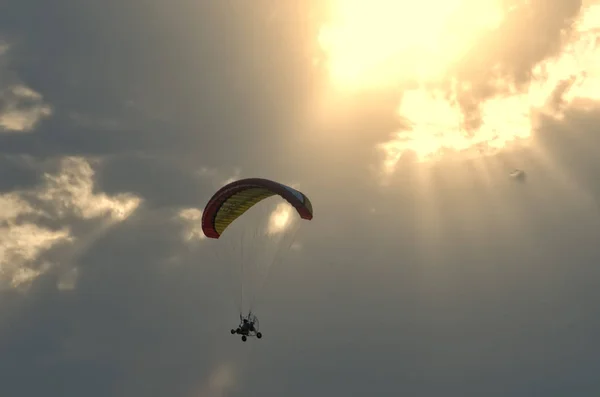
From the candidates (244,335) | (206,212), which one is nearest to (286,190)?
(206,212)

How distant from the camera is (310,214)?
67.2 meters

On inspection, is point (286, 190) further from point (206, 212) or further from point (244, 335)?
point (244, 335)

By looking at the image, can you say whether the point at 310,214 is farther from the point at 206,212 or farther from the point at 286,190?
the point at 206,212

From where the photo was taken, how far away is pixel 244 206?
71.4m

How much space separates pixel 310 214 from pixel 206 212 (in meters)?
9.16

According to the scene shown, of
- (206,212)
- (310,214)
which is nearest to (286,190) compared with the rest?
(310,214)

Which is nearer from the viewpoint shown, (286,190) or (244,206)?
(286,190)

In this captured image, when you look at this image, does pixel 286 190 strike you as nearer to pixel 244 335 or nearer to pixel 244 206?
pixel 244 206

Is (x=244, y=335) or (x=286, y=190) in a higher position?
(x=286, y=190)

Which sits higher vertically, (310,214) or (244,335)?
(310,214)

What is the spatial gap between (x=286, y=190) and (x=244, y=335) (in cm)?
1278

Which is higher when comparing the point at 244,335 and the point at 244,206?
the point at 244,206

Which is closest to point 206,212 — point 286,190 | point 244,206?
point 244,206

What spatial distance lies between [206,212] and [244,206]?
3637 millimetres
